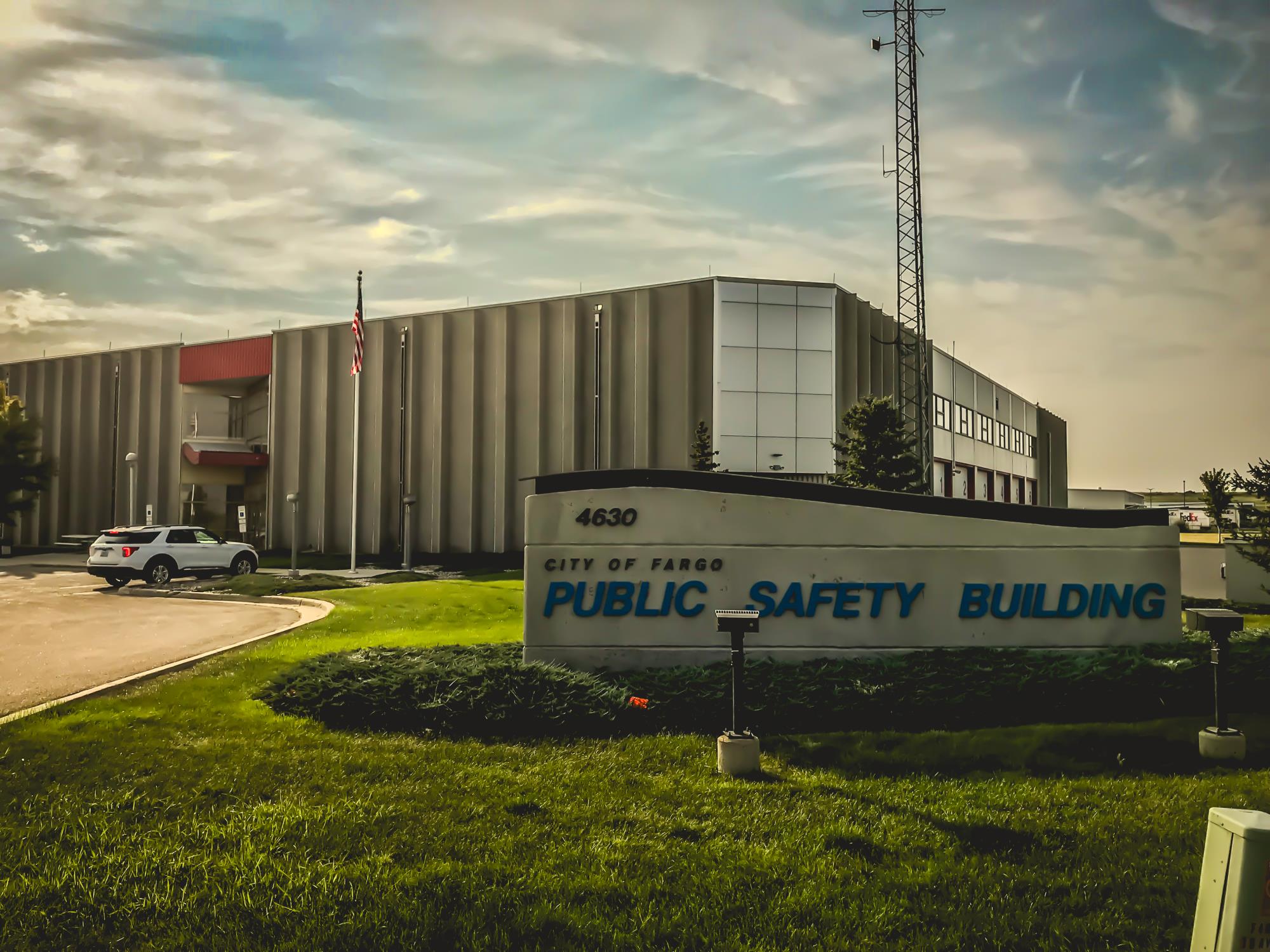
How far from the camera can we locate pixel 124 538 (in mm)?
24547

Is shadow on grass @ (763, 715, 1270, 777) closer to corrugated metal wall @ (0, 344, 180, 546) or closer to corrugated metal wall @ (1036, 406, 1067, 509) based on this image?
corrugated metal wall @ (0, 344, 180, 546)

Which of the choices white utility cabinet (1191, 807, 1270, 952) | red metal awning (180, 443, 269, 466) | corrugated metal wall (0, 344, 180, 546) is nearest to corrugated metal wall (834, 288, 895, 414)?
red metal awning (180, 443, 269, 466)

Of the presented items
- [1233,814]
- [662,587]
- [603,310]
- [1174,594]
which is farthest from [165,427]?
[1233,814]

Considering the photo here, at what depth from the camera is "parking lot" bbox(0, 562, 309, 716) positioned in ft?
35.5

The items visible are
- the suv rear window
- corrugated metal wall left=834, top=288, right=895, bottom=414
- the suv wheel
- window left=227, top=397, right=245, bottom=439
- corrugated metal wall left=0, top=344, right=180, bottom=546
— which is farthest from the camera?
window left=227, top=397, right=245, bottom=439

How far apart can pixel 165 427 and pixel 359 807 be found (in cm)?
4957

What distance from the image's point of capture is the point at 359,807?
569 centimetres

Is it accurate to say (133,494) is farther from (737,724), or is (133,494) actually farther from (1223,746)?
(1223,746)

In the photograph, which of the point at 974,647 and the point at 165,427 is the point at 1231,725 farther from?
the point at 165,427

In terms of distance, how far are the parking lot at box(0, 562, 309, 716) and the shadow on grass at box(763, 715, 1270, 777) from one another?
7.99 meters

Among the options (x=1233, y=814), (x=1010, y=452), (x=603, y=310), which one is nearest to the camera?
(x=1233, y=814)

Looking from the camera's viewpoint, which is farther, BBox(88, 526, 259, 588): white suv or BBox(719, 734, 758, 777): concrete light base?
BBox(88, 526, 259, 588): white suv

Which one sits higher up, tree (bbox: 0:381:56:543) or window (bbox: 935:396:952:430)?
window (bbox: 935:396:952:430)

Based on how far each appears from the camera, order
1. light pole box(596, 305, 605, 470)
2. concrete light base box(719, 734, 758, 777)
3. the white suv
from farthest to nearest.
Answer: light pole box(596, 305, 605, 470), the white suv, concrete light base box(719, 734, 758, 777)
